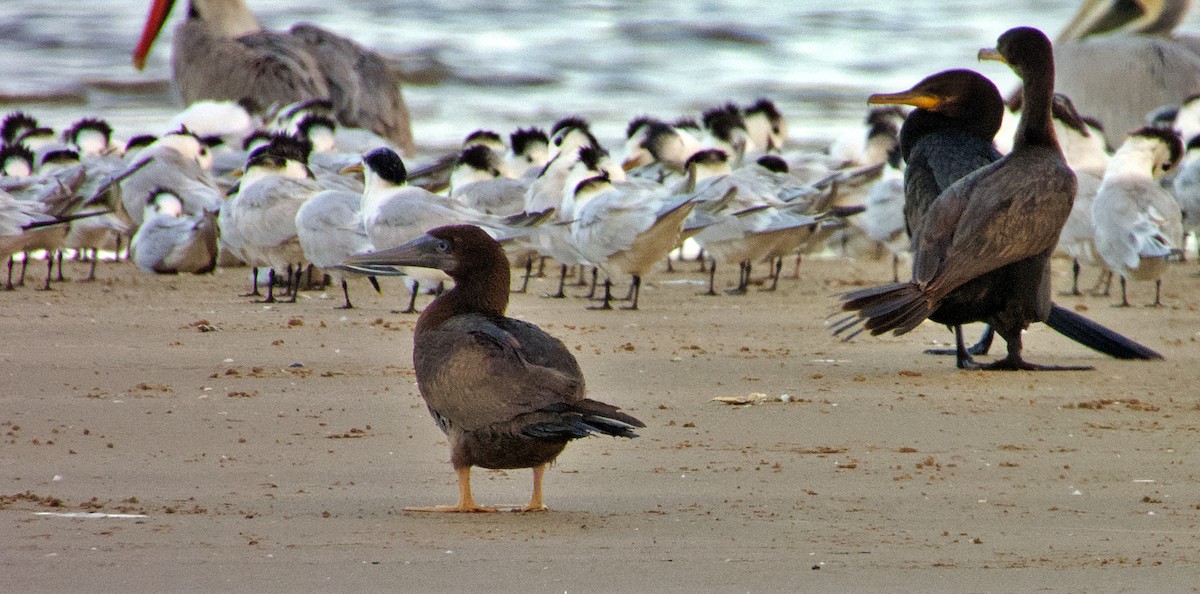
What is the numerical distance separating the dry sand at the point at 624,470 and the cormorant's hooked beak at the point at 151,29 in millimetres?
12014

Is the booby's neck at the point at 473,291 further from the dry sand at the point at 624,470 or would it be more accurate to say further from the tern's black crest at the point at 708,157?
the tern's black crest at the point at 708,157

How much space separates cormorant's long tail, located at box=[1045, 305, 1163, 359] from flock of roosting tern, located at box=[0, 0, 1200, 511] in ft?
0.04

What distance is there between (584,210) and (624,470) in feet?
17.1

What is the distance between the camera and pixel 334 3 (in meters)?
34.9

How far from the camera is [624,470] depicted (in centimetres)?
555

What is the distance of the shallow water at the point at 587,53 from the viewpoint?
78.9ft

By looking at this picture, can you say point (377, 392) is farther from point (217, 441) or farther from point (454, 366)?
point (454, 366)

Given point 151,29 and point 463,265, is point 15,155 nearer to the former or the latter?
point 151,29

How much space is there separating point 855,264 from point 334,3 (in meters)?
22.7

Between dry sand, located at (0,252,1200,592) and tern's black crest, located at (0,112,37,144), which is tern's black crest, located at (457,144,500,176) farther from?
tern's black crest, located at (0,112,37,144)

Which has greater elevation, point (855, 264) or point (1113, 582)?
point (1113, 582)

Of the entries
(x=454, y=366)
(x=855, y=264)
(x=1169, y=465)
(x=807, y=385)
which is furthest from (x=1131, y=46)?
(x=454, y=366)

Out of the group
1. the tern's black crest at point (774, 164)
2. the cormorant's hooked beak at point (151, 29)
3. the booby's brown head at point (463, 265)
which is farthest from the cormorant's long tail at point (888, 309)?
the cormorant's hooked beak at point (151, 29)

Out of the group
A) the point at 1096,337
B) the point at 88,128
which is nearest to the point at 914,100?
the point at 1096,337
